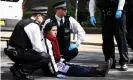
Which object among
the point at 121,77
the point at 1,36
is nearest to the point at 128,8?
the point at 121,77

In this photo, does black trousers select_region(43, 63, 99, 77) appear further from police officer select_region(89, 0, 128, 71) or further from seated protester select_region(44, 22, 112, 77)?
police officer select_region(89, 0, 128, 71)

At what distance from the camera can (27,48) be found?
642 centimetres

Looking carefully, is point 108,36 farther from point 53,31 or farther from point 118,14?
point 53,31

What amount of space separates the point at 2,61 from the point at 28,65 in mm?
2535

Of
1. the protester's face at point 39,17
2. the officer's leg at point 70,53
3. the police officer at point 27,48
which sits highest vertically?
the protester's face at point 39,17

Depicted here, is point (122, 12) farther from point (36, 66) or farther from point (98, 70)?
point (36, 66)

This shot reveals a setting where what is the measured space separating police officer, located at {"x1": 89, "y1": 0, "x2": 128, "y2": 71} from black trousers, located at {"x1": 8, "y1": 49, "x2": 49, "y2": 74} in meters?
1.57

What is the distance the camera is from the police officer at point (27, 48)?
6.29 m

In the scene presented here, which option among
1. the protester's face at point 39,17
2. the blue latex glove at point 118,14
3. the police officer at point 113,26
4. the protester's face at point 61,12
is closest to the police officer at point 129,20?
the police officer at point 113,26

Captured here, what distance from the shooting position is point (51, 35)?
6891 millimetres

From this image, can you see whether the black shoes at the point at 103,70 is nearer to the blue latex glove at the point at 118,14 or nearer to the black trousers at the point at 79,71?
the black trousers at the point at 79,71

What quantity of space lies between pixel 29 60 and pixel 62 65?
0.76 metres

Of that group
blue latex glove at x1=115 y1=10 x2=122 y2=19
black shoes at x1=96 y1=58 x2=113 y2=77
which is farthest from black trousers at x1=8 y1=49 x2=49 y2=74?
blue latex glove at x1=115 y1=10 x2=122 y2=19

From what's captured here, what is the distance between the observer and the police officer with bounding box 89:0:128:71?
739 cm
